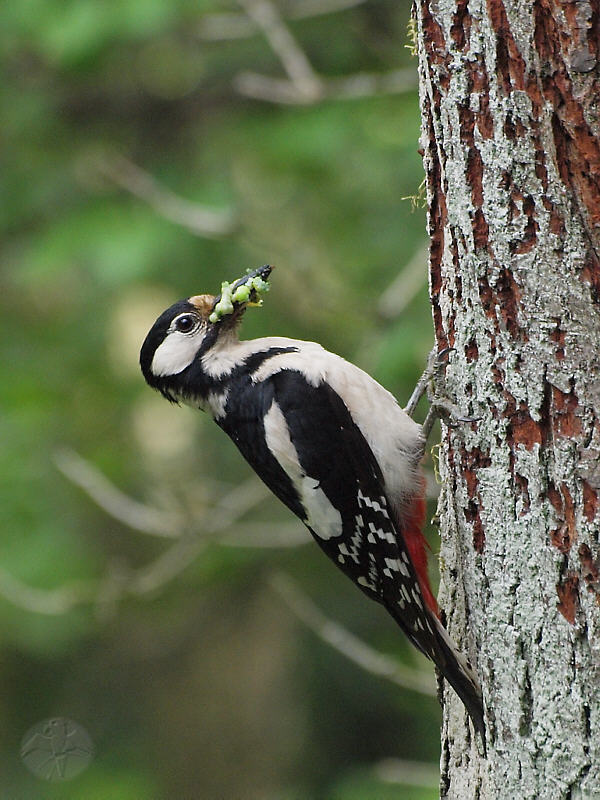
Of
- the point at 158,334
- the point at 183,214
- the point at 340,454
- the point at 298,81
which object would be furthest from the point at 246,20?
the point at 340,454

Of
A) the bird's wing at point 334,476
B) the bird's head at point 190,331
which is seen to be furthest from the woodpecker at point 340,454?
the bird's head at point 190,331

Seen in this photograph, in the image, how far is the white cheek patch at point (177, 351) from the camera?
3.64 meters

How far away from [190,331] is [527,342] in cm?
151

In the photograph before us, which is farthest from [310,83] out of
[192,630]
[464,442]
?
[192,630]

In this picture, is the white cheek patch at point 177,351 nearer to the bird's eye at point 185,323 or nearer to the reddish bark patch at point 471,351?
the bird's eye at point 185,323

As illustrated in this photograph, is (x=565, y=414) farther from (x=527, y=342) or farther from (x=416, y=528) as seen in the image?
(x=416, y=528)

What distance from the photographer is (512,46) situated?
7.82 ft

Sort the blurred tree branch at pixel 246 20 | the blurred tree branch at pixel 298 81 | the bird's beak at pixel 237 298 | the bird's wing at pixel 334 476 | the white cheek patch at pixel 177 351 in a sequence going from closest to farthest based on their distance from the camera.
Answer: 1. the bird's wing at pixel 334 476
2. the bird's beak at pixel 237 298
3. the white cheek patch at pixel 177 351
4. the blurred tree branch at pixel 298 81
5. the blurred tree branch at pixel 246 20

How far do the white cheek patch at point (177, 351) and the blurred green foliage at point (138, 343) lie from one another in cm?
130

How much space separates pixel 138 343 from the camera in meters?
10.1

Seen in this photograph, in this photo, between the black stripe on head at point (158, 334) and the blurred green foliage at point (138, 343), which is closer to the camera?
the black stripe on head at point (158, 334)

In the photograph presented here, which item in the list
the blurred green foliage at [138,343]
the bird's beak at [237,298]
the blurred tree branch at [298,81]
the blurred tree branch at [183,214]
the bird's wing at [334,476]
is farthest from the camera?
the blurred green foliage at [138,343]

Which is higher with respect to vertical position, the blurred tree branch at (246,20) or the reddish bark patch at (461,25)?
the blurred tree branch at (246,20)

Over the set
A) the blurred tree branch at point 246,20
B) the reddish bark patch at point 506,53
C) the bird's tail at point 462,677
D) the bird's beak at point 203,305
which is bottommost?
the bird's tail at point 462,677
